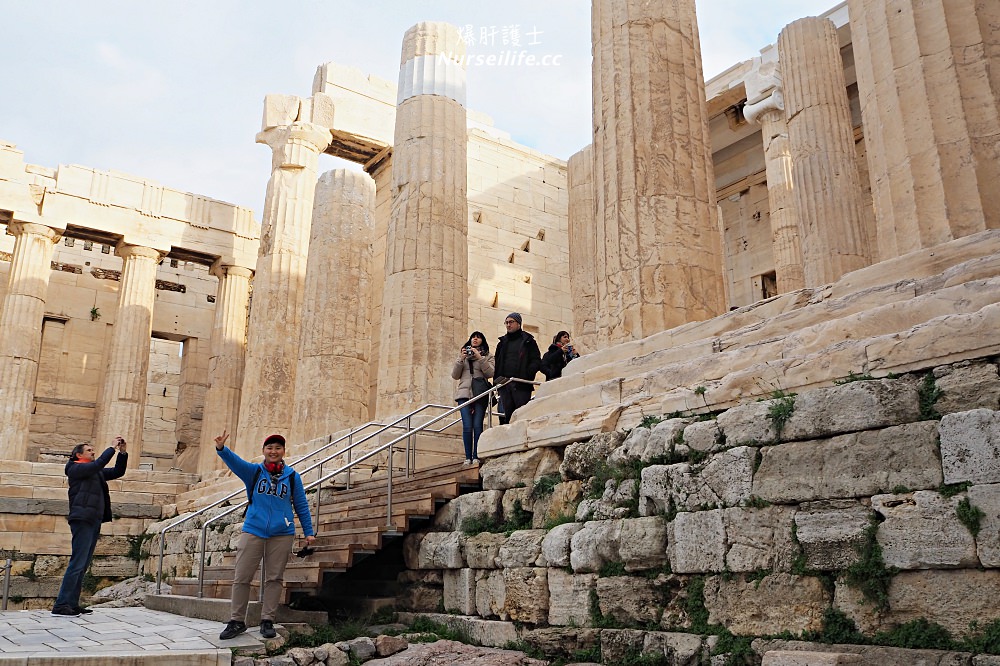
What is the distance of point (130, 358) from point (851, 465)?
74.0ft

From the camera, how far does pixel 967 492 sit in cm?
440

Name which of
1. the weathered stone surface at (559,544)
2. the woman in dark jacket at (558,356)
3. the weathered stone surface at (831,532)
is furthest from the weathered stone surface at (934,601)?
the woman in dark jacket at (558,356)

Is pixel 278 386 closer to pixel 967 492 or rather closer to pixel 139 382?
pixel 139 382

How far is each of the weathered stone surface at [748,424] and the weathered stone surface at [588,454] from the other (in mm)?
1081

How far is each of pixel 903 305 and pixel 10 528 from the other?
1773 cm

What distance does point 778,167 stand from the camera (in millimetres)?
17000

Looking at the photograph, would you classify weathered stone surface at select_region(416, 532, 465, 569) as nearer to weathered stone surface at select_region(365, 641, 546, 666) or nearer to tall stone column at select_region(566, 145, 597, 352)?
weathered stone surface at select_region(365, 641, 546, 666)

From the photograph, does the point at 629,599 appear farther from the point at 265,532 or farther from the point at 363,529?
the point at 363,529

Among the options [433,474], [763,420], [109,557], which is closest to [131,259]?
[109,557]

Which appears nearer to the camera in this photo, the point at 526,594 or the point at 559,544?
the point at 559,544

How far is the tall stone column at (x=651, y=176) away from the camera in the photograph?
880 centimetres

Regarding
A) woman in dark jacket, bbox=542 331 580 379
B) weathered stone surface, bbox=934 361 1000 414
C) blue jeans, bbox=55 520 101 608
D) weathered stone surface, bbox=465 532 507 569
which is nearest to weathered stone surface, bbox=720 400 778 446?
weathered stone surface, bbox=934 361 1000 414

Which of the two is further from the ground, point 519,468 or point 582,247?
point 582,247

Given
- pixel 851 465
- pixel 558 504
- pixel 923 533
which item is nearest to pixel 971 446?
pixel 923 533
